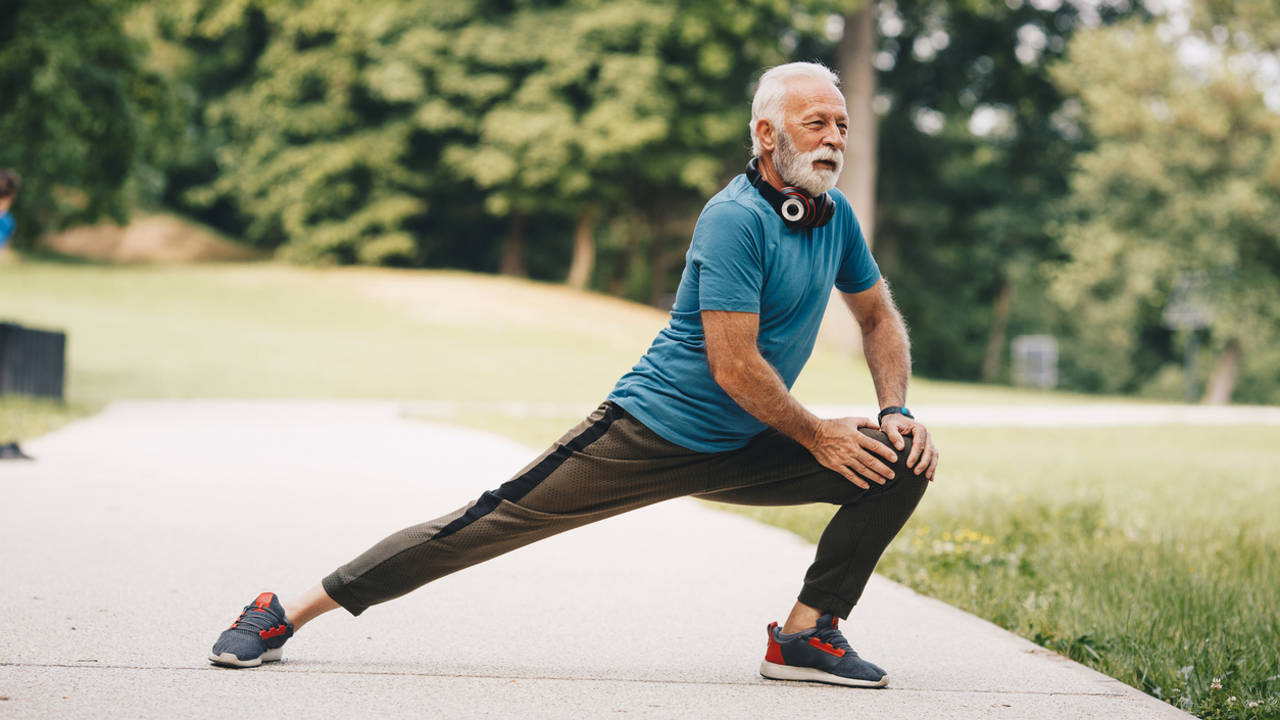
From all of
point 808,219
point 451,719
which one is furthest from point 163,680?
point 808,219

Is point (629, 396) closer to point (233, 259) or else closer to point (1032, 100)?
point (1032, 100)

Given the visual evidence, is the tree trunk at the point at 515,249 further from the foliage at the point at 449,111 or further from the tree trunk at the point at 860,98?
the tree trunk at the point at 860,98

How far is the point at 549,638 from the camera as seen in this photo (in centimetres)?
441

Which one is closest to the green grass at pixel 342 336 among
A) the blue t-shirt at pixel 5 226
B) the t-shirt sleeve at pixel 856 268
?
the blue t-shirt at pixel 5 226

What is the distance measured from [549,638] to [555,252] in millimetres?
46529

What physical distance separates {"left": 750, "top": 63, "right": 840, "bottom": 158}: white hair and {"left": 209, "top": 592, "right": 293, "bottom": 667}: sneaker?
6.41 ft

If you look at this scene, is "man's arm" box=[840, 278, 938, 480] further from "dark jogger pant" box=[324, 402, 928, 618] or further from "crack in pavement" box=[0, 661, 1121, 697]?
"crack in pavement" box=[0, 661, 1121, 697]

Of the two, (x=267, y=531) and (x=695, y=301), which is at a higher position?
(x=695, y=301)

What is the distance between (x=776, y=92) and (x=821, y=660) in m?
1.67

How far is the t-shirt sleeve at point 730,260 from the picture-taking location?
3.41 m

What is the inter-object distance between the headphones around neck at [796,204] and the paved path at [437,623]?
1.34m

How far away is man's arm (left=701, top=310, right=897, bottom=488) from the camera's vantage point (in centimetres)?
342

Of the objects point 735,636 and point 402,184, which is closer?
point 735,636

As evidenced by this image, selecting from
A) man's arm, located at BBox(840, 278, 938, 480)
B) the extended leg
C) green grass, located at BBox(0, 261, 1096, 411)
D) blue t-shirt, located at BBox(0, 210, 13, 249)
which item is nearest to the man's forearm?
man's arm, located at BBox(840, 278, 938, 480)
